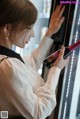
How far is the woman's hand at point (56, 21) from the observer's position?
4.38 feet

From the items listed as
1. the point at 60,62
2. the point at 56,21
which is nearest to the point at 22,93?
the point at 60,62

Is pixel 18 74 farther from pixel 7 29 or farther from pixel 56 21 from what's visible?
pixel 56 21

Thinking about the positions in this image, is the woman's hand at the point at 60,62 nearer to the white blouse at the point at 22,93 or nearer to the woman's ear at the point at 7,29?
the white blouse at the point at 22,93

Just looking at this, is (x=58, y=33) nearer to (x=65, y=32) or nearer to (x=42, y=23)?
(x=65, y=32)

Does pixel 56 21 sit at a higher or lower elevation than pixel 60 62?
higher

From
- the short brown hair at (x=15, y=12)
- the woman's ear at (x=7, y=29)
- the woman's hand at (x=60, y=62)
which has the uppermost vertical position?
the short brown hair at (x=15, y=12)

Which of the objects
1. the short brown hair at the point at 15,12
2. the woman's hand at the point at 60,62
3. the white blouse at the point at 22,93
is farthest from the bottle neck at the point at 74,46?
A: the short brown hair at the point at 15,12

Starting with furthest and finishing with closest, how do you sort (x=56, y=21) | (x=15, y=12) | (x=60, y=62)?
(x=56, y=21) < (x=60, y=62) < (x=15, y=12)

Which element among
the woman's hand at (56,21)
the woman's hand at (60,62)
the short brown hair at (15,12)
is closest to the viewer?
the short brown hair at (15,12)

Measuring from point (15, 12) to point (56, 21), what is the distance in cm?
33

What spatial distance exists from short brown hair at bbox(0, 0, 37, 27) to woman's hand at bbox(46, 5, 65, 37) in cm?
26

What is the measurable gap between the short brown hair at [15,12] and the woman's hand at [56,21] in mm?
257

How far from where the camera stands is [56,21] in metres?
1.35

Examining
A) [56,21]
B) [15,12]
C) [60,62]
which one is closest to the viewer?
[15,12]
